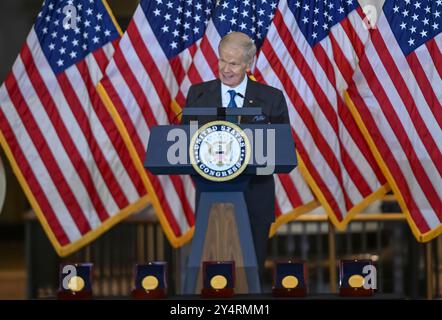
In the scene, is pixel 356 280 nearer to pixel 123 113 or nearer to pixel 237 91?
pixel 237 91

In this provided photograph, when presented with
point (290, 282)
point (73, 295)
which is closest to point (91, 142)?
point (73, 295)

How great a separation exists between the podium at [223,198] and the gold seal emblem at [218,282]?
0.23m

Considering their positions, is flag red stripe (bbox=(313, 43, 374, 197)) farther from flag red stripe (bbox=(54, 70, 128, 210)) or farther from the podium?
the podium

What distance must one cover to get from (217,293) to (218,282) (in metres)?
0.06

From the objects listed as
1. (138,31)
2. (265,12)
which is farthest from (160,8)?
(265,12)

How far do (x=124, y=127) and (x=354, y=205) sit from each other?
1.65m

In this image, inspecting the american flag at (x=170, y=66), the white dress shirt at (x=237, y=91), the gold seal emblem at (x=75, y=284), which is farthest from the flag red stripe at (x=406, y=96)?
the gold seal emblem at (x=75, y=284)

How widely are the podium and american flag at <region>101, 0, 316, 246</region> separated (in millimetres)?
1633

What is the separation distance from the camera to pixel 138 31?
7.48 meters

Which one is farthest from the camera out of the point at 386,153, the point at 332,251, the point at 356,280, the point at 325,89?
the point at 332,251

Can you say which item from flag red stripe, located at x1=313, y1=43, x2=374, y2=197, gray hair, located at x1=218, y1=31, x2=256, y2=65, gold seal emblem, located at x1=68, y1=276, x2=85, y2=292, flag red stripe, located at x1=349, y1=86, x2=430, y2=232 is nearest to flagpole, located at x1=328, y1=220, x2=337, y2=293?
flag red stripe, located at x1=313, y1=43, x2=374, y2=197

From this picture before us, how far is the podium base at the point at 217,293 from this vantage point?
5.48m

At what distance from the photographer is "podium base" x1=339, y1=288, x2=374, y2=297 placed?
5543 mm

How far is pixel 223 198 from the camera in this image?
579 centimetres
